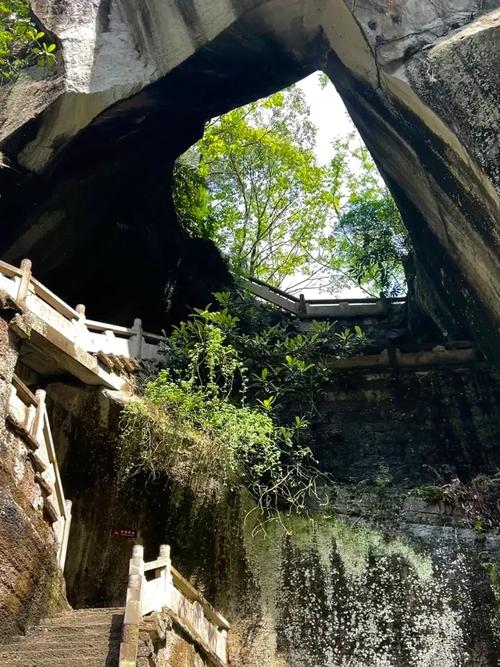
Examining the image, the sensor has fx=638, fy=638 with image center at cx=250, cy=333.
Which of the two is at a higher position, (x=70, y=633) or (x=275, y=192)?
(x=275, y=192)

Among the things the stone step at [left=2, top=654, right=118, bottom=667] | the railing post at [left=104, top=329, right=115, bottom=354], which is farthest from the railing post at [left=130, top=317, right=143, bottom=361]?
the stone step at [left=2, top=654, right=118, bottom=667]

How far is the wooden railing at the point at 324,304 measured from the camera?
43.6 feet

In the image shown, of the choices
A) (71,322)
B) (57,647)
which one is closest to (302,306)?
(71,322)

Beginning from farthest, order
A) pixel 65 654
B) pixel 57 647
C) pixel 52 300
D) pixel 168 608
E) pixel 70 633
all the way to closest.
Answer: pixel 52 300 < pixel 168 608 < pixel 70 633 < pixel 57 647 < pixel 65 654

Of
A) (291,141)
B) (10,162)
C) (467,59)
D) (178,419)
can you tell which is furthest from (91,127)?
(291,141)

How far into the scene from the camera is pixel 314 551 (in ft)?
25.8

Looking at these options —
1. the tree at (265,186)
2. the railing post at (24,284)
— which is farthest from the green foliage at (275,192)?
the railing post at (24,284)

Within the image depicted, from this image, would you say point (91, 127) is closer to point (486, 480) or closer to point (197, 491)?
point (197, 491)

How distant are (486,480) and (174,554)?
4.10 metres

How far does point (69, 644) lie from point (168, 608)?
98 cm

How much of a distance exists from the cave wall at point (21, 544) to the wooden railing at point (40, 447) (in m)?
0.07

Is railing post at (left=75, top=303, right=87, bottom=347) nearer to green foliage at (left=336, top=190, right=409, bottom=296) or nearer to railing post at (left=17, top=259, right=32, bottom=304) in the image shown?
railing post at (left=17, top=259, right=32, bottom=304)

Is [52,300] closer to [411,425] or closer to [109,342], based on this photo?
[109,342]

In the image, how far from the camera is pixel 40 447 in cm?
707
